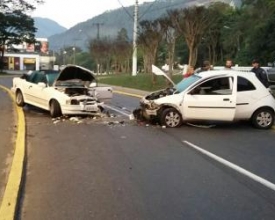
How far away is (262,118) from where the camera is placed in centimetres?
1520

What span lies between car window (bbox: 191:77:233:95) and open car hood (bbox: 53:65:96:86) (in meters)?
4.72

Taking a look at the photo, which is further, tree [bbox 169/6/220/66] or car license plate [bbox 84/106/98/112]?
tree [bbox 169/6/220/66]

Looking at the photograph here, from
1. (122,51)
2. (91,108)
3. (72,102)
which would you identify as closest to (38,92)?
(72,102)

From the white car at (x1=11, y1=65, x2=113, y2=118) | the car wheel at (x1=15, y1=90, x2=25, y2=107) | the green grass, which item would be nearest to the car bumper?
the white car at (x1=11, y1=65, x2=113, y2=118)

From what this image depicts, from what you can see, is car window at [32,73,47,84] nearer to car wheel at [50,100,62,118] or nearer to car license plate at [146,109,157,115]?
car wheel at [50,100,62,118]

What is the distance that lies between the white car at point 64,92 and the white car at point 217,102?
8.06 feet

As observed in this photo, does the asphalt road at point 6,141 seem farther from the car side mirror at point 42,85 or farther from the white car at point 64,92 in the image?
the car side mirror at point 42,85

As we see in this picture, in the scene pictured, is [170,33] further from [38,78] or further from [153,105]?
[153,105]

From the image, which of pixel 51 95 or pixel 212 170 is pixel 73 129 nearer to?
pixel 51 95

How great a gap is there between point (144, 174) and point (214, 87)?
6.73 m

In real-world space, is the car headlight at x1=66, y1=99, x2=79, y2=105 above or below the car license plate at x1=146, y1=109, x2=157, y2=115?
above

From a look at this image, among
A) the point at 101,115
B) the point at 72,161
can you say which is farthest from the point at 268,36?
the point at 72,161

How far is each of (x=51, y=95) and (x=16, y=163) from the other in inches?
324

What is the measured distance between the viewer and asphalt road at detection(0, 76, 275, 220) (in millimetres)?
6777
